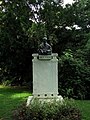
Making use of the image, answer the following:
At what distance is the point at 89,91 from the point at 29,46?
3.67 metres

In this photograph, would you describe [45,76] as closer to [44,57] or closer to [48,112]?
[44,57]

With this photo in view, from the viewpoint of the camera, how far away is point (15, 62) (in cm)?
1477

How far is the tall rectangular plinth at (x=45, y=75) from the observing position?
7035mm

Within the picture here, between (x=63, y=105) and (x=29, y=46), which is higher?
(x=29, y=46)

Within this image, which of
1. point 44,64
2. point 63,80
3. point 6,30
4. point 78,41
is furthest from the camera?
point 78,41

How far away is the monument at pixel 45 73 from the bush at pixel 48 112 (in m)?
1.03

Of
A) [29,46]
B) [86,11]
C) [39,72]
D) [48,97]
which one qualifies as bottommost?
[48,97]

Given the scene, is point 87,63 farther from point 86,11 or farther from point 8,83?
point 8,83

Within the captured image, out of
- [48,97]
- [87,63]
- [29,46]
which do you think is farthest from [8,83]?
[48,97]

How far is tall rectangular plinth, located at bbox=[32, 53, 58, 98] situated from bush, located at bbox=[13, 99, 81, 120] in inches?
40.6

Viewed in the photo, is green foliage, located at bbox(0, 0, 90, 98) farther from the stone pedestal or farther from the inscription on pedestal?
the inscription on pedestal

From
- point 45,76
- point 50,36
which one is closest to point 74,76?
point 50,36

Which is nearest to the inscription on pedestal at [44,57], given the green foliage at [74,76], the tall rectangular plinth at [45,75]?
the tall rectangular plinth at [45,75]

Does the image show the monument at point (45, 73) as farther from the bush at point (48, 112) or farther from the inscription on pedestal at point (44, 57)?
the bush at point (48, 112)
